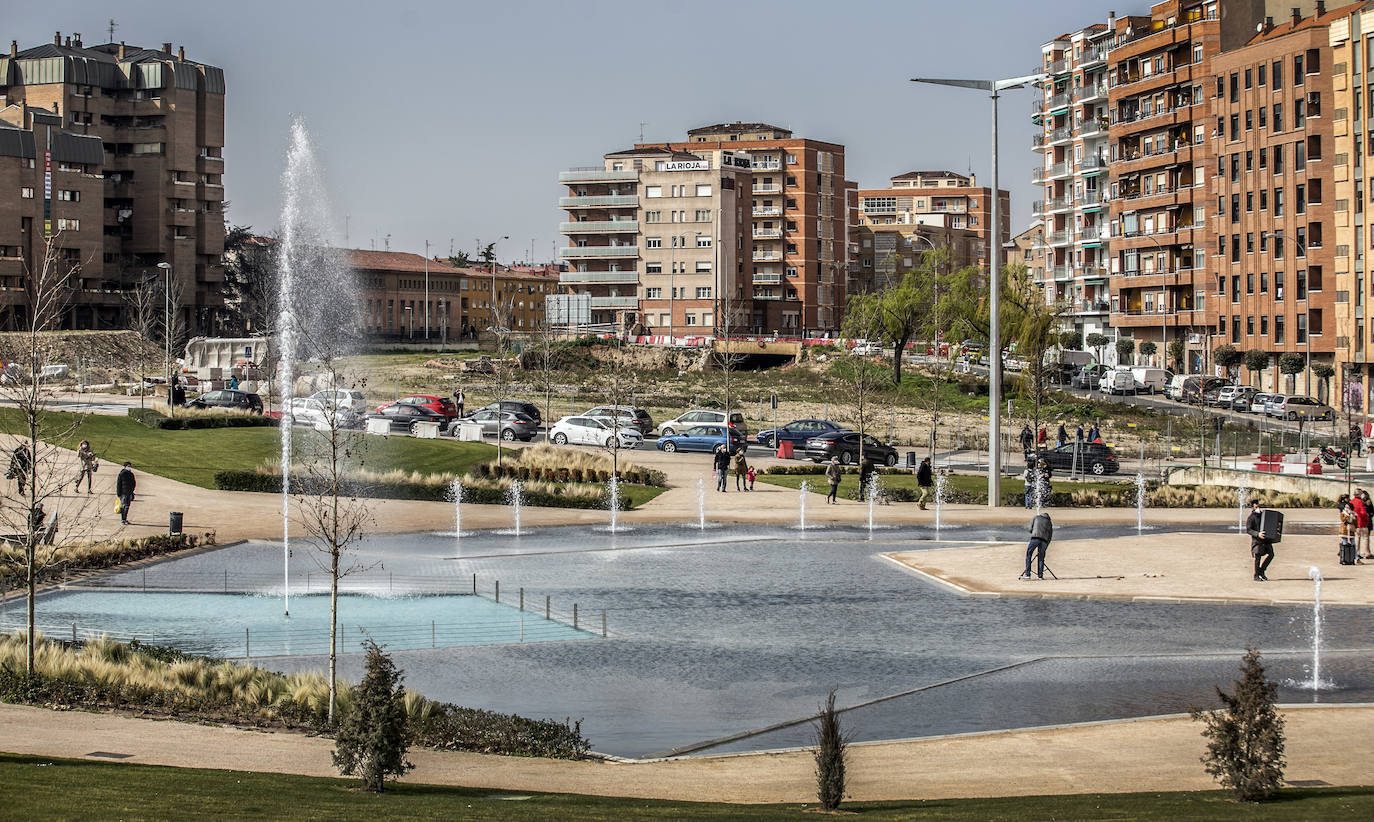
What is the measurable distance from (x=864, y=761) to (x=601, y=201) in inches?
4841

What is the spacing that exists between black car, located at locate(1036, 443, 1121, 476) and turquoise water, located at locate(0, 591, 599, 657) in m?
34.0

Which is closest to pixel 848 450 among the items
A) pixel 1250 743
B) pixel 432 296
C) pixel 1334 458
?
pixel 1334 458

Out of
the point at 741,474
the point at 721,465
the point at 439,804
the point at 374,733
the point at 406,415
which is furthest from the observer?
the point at 406,415

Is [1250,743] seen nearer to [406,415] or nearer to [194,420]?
[194,420]

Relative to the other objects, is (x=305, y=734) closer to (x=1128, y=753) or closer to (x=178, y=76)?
(x=1128, y=753)

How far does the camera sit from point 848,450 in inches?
2308

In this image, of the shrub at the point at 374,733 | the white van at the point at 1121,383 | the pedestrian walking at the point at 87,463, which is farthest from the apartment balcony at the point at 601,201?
the shrub at the point at 374,733

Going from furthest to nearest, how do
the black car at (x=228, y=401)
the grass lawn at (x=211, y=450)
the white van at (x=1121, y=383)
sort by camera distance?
the white van at (x=1121, y=383) → the black car at (x=228, y=401) → the grass lawn at (x=211, y=450)

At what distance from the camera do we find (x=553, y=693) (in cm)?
2141

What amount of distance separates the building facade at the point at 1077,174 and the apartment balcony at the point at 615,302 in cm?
3799

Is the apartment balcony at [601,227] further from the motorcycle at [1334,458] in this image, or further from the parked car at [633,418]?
the motorcycle at [1334,458]

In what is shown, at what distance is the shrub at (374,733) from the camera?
15.4 metres

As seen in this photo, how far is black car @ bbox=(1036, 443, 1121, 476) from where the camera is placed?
5759 cm

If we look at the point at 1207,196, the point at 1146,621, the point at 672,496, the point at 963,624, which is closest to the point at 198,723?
the point at 963,624
